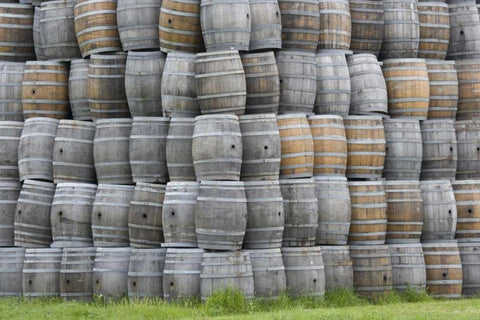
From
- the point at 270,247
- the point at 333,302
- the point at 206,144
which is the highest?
the point at 206,144

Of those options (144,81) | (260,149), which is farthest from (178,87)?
(260,149)

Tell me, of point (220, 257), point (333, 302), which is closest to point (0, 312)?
point (220, 257)

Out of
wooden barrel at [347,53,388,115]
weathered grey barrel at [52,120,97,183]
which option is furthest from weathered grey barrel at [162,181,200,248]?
wooden barrel at [347,53,388,115]

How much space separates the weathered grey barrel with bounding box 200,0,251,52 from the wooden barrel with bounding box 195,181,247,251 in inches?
95.9

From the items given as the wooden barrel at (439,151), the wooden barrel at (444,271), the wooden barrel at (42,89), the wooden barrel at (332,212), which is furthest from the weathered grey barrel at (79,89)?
the wooden barrel at (444,271)

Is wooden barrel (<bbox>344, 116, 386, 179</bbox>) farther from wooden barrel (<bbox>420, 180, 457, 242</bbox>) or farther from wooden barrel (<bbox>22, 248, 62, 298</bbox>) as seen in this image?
wooden barrel (<bbox>22, 248, 62, 298</bbox>)

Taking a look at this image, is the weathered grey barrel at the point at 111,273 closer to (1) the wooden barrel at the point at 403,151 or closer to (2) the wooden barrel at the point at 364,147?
(2) the wooden barrel at the point at 364,147

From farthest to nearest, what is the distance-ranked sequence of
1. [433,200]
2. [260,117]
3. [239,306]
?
1. [433,200]
2. [260,117]
3. [239,306]

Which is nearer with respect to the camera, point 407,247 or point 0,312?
point 0,312

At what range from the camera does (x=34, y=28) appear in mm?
17125

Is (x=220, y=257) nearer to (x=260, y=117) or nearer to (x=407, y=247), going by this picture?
(x=260, y=117)

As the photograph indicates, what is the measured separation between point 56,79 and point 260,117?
13.4 feet

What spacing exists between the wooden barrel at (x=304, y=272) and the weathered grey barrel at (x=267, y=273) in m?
0.27

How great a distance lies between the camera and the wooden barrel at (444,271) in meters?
16.0
